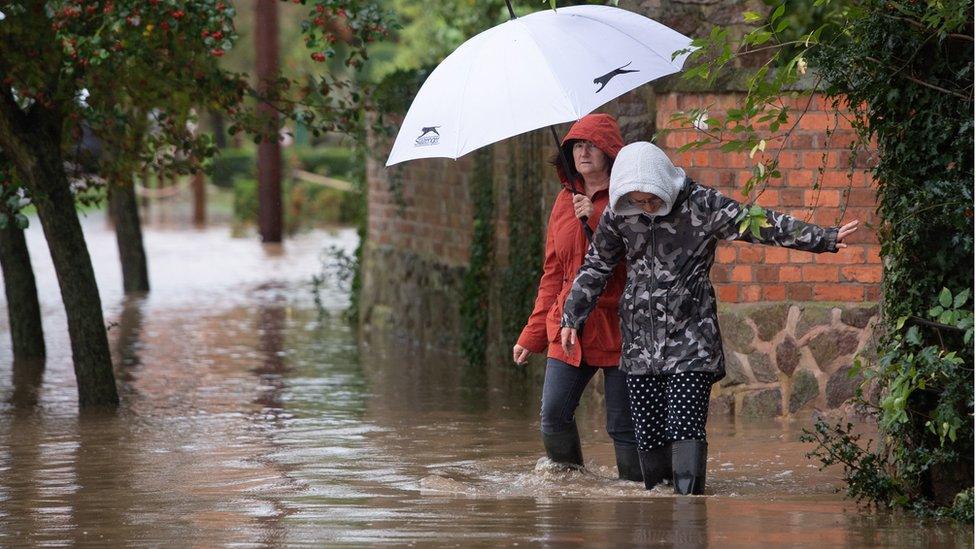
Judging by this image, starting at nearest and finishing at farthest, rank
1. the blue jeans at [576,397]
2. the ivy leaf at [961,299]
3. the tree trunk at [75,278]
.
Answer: the ivy leaf at [961,299] < the blue jeans at [576,397] < the tree trunk at [75,278]

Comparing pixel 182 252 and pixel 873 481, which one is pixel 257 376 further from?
pixel 182 252

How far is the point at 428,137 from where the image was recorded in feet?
20.7

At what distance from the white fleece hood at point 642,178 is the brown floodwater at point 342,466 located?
3.68 ft

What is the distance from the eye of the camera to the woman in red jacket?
624cm

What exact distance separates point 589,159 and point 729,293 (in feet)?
8.57

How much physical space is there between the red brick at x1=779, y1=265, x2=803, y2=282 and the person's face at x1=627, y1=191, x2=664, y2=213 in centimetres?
284

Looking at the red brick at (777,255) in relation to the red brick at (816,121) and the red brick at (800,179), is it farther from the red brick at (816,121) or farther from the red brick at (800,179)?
the red brick at (816,121)

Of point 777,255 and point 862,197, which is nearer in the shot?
point 862,197

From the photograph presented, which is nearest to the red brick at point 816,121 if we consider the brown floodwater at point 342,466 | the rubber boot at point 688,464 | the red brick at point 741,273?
Result: the red brick at point 741,273

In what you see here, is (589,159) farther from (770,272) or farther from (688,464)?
(770,272)

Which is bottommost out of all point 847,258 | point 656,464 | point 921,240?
point 656,464

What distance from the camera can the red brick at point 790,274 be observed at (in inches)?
336

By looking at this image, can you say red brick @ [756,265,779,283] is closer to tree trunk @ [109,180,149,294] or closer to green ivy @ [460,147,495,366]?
green ivy @ [460,147,495,366]

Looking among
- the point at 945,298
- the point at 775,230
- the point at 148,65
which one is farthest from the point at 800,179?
the point at 148,65
